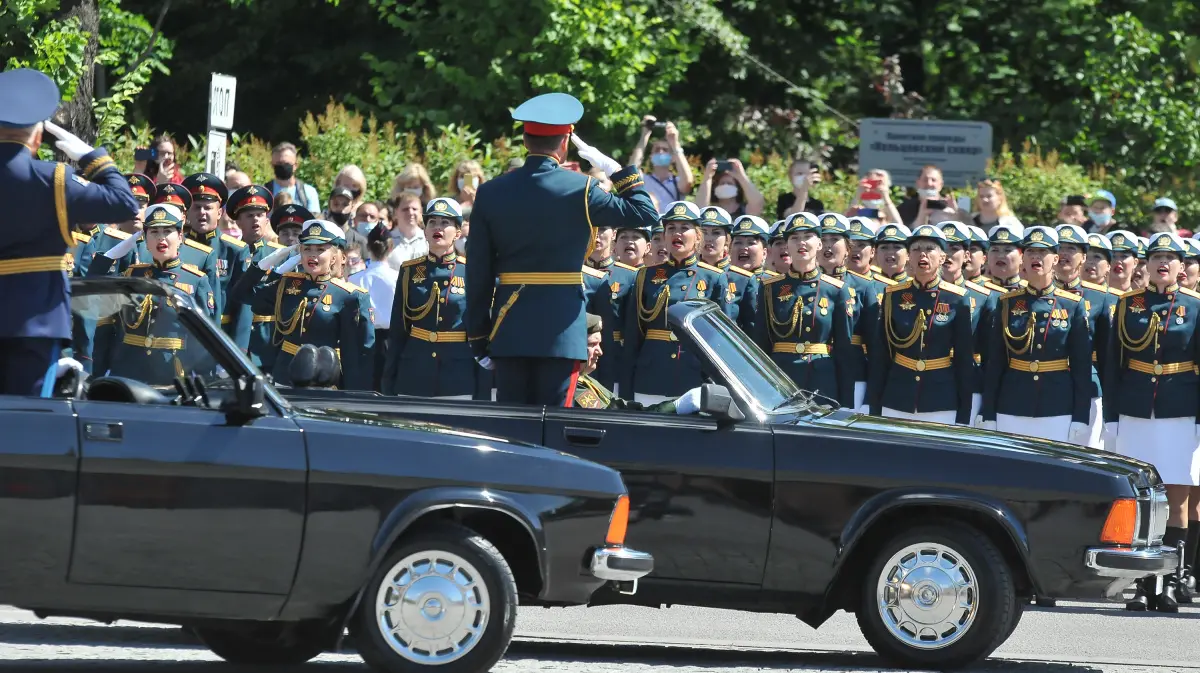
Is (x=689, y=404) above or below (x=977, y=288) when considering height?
below

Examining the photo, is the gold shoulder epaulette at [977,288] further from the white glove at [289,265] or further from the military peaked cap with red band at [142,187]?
the military peaked cap with red band at [142,187]

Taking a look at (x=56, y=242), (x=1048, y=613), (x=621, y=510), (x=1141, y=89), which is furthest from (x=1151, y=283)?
(x=1141, y=89)

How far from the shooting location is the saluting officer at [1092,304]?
47.4 feet

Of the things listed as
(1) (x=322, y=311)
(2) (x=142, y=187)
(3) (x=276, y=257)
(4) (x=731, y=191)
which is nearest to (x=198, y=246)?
(3) (x=276, y=257)

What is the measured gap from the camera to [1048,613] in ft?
40.4

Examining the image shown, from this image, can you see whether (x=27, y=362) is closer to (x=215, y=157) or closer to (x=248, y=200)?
(x=248, y=200)

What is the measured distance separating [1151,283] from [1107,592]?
4.96m

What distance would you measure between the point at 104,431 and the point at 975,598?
3.76 metres

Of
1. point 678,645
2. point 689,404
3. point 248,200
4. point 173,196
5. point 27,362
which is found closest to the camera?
point 27,362

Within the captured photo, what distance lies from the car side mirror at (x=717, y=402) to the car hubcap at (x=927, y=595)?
940mm

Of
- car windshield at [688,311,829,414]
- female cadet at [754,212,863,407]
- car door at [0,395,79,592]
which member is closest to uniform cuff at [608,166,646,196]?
car windshield at [688,311,829,414]

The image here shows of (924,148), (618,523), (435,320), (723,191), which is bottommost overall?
(618,523)

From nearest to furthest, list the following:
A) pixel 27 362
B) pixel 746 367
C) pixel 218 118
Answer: pixel 27 362
pixel 746 367
pixel 218 118

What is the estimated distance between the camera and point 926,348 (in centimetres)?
1441
